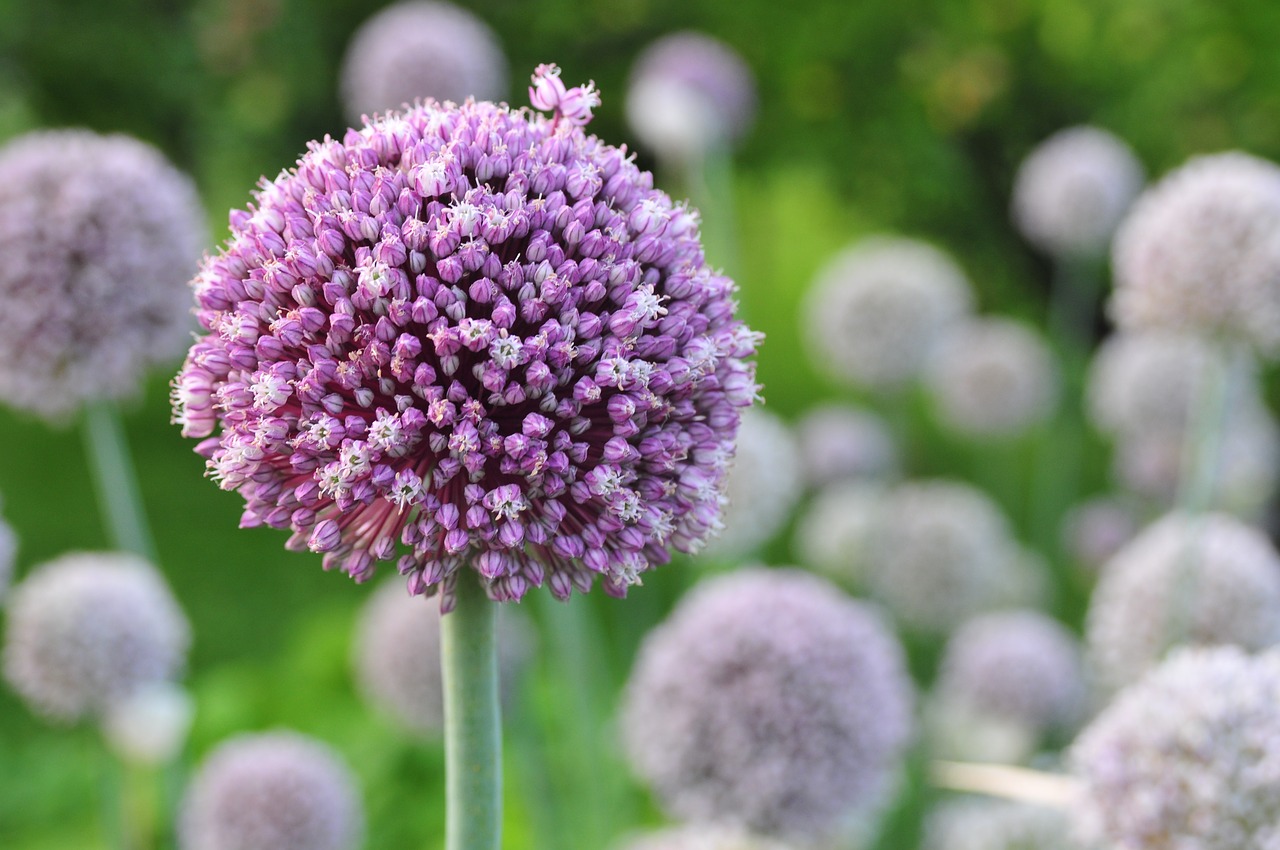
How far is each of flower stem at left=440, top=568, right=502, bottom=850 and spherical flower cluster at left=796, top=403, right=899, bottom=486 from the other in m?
4.26

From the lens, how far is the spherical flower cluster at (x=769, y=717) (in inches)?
87.5

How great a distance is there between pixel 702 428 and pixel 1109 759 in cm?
83

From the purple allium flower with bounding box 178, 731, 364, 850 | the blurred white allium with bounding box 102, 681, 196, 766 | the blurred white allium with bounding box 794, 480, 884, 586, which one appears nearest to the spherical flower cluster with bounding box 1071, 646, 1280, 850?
the purple allium flower with bounding box 178, 731, 364, 850

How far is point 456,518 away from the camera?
4.07ft

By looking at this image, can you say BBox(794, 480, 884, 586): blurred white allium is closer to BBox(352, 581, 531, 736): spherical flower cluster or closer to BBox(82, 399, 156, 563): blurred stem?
BBox(352, 581, 531, 736): spherical flower cluster

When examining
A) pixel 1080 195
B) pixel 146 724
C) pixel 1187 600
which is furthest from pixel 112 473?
pixel 1080 195

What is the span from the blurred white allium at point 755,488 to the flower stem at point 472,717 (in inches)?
82.9

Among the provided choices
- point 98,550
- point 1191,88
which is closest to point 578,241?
point 1191,88

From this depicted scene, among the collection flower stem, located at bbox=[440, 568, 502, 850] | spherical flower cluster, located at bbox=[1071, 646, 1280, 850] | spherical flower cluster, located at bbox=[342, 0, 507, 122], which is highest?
spherical flower cluster, located at bbox=[342, 0, 507, 122]

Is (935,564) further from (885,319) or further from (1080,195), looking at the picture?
(1080,195)

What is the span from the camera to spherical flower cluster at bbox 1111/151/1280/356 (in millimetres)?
2414

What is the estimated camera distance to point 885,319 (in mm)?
4473

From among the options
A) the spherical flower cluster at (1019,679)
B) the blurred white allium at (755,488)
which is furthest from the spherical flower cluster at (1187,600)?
the blurred white allium at (755,488)

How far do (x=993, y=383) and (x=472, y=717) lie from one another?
4347 mm
